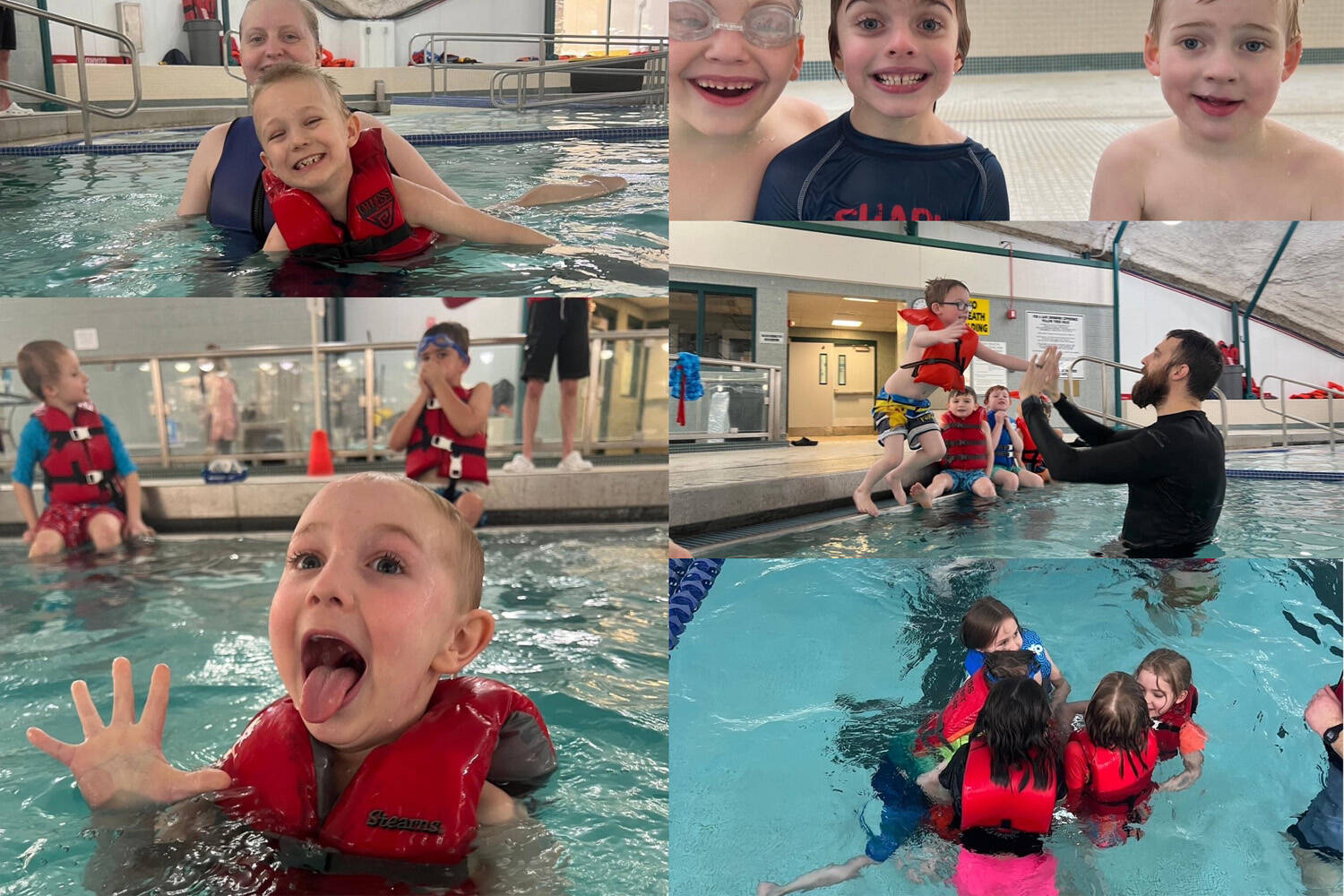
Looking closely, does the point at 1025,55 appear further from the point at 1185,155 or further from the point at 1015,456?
the point at 1015,456

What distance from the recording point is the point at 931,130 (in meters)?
1.62

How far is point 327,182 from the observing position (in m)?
1.96

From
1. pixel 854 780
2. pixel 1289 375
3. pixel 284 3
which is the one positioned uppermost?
pixel 284 3

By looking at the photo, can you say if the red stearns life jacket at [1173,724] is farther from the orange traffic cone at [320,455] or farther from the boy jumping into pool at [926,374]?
the orange traffic cone at [320,455]

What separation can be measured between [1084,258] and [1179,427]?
0.39 m

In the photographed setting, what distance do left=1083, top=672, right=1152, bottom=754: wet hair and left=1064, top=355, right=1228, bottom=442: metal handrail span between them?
700mm

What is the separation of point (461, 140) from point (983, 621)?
100 inches

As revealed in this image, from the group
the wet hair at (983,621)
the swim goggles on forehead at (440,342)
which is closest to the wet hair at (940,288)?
the wet hair at (983,621)

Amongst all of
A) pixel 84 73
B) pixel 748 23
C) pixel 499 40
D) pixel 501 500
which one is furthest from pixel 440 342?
pixel 748 23

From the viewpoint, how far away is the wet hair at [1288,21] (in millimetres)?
1501

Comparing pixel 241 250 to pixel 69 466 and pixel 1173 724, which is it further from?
pixel 1173 724

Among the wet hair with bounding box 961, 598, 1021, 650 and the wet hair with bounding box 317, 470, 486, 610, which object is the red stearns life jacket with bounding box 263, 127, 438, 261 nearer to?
the wet hair with bounding box 317, 470, 486, 610

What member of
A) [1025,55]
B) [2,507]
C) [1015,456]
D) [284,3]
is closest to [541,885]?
[1015,456]

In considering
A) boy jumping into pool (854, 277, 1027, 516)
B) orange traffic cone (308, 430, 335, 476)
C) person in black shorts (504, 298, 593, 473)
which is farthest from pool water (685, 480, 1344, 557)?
orange traffic cone (308, 430, 335, 476)
